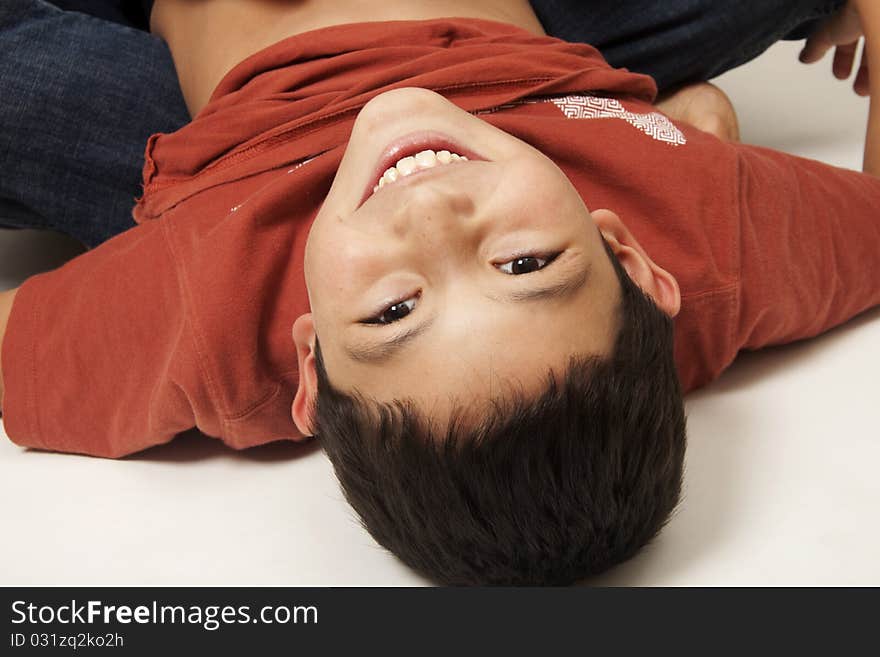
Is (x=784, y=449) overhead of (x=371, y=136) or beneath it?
beneath

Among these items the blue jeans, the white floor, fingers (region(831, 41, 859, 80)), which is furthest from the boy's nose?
fingers (region(831, 41, 859, 80))

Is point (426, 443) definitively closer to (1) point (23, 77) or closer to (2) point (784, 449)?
(2) point (784, 449)

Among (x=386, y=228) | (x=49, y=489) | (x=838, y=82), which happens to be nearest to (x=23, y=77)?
(x=49, y=489)

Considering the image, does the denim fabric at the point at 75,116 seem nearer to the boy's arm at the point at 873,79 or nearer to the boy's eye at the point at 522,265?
the boy's eye at the point at 522,265

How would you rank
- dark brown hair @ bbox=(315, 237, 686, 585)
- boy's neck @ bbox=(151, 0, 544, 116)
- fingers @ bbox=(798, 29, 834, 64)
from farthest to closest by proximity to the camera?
fingers @ bbox=(798, 29, 834, 64), boy's neck @ bbox=(151, 0, 544, 116), dark brown hair @ bbox=(315, 237, 686, 585)

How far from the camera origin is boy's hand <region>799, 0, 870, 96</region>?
3.92 ft

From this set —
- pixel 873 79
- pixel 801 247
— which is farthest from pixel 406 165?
pixel 873 79

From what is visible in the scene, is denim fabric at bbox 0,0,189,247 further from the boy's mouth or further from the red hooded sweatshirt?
the boy's mouth

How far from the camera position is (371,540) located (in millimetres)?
761

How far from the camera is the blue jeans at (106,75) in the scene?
1.03m

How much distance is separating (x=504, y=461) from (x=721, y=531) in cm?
20

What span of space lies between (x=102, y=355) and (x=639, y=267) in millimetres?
463

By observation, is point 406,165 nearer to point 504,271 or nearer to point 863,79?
point 504,271

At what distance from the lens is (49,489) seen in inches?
33.9
